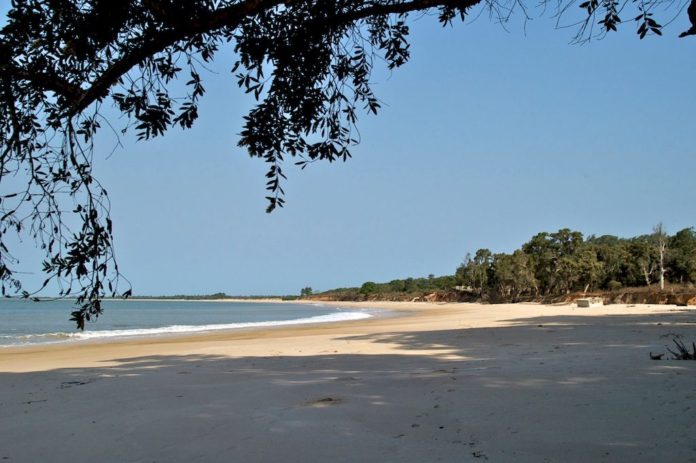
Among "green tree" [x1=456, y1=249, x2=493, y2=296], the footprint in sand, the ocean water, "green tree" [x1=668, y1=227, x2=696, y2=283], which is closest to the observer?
the footprint in sand

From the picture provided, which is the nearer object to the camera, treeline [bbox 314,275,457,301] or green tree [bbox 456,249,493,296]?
green tree [bbox 456,249,493,296]

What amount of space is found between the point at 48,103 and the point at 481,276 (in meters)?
69.4

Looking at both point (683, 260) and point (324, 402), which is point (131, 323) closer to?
point (324, 402)

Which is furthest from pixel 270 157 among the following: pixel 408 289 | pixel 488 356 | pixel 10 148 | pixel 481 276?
pixel 408 289

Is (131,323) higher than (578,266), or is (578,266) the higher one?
(578,266)

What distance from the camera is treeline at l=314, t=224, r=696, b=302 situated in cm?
4541

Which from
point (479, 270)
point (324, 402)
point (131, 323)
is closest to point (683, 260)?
point (479, 270)

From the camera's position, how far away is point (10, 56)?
2877mm

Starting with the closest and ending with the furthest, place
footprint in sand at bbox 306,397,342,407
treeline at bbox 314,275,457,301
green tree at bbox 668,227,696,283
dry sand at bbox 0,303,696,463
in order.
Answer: dry sand at bbox 0,303,696,463, footprint in sand at bbox 306,397,342,407, green tree at bbox 668,227,696,283, treeline at bbox 314,275,457,301

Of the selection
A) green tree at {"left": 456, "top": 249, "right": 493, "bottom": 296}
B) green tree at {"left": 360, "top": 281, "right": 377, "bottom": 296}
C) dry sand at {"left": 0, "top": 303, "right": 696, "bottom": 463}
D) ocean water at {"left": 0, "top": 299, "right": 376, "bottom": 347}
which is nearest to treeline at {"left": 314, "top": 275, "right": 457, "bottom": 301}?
green tree at {"left": 360, "top": 281, "right": 377, "bottom": 296}

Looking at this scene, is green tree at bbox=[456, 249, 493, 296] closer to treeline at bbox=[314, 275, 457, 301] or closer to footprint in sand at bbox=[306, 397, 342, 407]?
treeline at bbox=[314, 275, 457, 301]

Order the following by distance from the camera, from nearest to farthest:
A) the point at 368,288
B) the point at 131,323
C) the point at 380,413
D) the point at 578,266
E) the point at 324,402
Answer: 1. the point at 380,413
2. the point at 324,402
3. the point at 131,323
4. the point at 578,266
5. the point at 368,288

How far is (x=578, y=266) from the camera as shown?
167 feet

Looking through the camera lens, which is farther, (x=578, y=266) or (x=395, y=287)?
(x=395, y=287)
